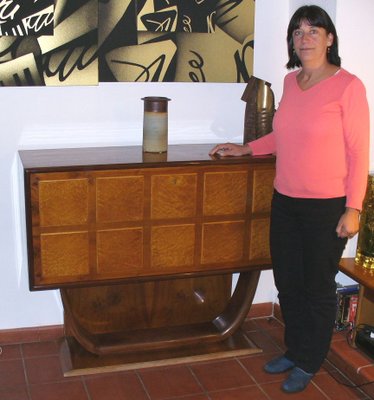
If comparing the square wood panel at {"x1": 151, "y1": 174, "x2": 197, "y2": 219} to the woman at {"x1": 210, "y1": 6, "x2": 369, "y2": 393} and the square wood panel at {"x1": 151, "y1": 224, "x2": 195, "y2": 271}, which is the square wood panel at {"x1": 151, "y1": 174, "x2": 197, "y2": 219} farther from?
the woman at {"x1": 210, "y1": 6, "x2": 369, "y2": 393}

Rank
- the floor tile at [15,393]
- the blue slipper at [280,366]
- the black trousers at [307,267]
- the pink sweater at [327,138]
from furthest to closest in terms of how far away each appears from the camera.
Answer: the blue slipper at [280,366] < the floor tile at [15,393] < the black trousers at [307,267] < the pink sweater at [327,138]

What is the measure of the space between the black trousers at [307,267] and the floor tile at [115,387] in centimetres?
68

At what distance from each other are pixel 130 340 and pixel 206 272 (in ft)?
1.71

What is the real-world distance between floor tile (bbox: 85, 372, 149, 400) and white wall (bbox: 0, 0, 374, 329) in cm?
47

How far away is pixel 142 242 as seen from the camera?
8.80 feet

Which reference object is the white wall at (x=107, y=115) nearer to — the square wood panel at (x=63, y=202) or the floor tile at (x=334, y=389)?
the square wood panel at (x=63, y=202)

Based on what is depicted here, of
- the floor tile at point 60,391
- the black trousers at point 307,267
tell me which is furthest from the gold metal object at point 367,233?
the floor tile at point 60,391

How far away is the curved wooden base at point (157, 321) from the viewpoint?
2.95 metres

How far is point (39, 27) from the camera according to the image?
271cm

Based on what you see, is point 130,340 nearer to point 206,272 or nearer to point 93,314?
point 93,314

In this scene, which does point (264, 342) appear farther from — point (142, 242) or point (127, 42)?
point (127, 42)

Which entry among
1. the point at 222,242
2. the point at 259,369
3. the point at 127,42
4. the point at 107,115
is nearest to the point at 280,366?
the point at 259,369

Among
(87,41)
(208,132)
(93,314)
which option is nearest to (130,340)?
(93,314)

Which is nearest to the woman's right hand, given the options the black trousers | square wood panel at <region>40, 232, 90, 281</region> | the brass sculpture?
the brass sculpture
